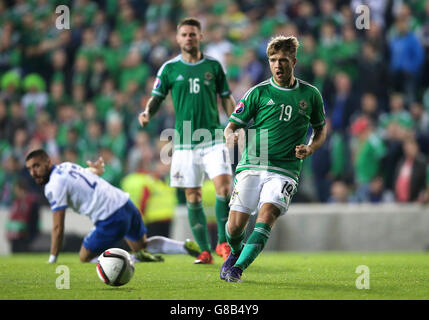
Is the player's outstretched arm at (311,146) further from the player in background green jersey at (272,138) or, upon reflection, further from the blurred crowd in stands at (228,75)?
the blurred crowd in stands at (228,75)

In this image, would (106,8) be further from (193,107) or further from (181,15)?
(193,107)

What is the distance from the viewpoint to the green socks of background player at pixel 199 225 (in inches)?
338

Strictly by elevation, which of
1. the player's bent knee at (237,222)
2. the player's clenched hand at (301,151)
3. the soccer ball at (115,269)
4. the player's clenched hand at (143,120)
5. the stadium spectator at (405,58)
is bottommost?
the soccer ball at (115,269)

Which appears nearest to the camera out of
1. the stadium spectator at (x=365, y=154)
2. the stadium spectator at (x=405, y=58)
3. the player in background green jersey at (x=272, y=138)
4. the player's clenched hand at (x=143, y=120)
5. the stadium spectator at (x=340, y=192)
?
the player in background green jersey at (x=272, y=138)

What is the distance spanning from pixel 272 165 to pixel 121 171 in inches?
310

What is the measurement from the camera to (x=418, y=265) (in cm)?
826

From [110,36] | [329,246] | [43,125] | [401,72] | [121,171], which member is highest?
[110,36]

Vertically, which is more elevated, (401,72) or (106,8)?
(106,8)

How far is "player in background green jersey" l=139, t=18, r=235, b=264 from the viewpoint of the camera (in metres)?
8.39

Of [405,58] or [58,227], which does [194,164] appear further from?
[405,58]

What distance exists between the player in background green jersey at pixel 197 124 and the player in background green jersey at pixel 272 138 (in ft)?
5.21

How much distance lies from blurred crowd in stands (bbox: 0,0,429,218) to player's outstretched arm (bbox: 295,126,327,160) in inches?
226

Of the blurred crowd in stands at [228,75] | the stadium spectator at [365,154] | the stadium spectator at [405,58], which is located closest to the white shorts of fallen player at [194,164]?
the blurred crowd in stands at [228,75]
